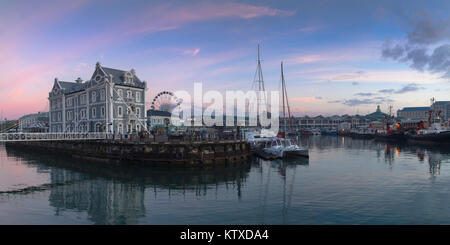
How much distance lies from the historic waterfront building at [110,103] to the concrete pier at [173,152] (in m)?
9.15

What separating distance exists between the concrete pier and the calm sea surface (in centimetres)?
252

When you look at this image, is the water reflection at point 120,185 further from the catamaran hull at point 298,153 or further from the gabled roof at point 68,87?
the gabled roof at point 68,87

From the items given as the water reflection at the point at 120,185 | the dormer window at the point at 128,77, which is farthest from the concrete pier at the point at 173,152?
the dormer window at the point at 128,77

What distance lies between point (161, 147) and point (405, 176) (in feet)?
101

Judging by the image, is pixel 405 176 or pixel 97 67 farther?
pixel 97 67

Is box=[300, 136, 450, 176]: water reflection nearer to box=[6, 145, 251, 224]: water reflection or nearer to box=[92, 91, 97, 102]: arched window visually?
box=[6, 145, 251, 224]: water reflection

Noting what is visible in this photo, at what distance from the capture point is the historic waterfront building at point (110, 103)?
175ft

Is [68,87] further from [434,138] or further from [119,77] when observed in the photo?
[434,138]

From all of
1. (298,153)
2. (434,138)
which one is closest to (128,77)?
(298,153)

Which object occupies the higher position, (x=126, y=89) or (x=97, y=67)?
(x=97, y=67)
